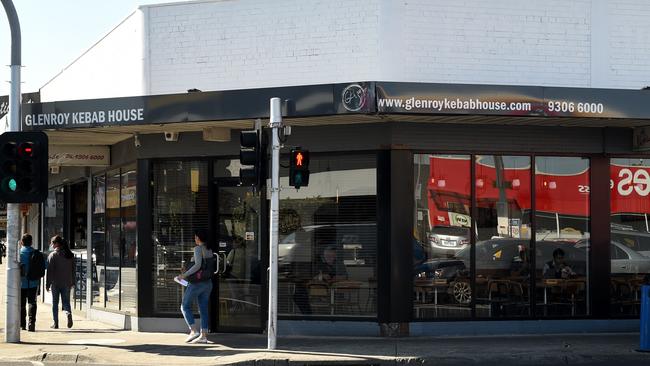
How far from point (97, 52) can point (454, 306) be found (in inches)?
335

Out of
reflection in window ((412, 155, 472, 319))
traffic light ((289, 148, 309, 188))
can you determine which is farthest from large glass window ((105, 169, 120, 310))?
reflection in window ((412, 155, 472, 319))

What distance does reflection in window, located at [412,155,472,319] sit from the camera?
14.5m

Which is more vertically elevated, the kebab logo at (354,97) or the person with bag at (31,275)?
the kebab logo at (354,97)

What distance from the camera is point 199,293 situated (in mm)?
13922

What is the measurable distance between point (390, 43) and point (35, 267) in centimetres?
782

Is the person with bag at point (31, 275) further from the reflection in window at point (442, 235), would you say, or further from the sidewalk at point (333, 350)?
the reflection in window at point (442, 235)

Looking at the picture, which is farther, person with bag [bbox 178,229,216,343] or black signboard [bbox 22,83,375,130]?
person with bag [bbox 178,229,216,343]

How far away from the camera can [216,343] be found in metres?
13.9

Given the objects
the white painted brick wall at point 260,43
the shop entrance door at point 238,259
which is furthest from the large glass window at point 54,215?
the white painted brick wall at point 260,43

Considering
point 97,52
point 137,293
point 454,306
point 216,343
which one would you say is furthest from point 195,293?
point 97,52

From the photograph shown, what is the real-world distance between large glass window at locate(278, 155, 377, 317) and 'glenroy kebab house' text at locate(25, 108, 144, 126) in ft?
9.17

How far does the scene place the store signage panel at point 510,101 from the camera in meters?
12.8

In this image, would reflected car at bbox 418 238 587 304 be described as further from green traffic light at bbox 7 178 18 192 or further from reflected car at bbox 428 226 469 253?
green traffic light at bbox 7 178 18 192

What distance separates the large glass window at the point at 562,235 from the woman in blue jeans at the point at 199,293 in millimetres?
5743
